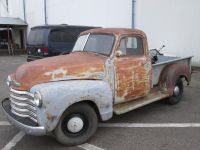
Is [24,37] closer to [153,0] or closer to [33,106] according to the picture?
[153,0]

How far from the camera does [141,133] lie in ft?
17.3

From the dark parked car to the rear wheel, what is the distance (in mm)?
5547

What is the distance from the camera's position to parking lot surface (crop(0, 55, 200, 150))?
4770 mm

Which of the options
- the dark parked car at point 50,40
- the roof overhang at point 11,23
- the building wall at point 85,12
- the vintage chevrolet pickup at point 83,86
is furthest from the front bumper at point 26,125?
the roof overhang at point 11,23

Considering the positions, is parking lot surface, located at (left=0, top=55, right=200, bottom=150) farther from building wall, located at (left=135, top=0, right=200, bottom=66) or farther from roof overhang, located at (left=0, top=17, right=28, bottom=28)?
roof overhang, located at (left=0, top=17, right=28, bottom=28)

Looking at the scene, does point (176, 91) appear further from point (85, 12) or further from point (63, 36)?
point (85, 12)

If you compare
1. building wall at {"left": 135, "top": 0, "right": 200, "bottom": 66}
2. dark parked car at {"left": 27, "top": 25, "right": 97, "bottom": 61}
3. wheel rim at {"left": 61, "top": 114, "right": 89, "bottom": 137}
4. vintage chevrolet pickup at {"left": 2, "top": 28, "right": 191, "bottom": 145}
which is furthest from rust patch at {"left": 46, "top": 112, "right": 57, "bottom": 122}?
building wall at {"left": 135, "top": 0, "right": 200, "bottom": 66}

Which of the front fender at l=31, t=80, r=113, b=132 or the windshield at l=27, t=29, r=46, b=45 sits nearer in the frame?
the front fender at l=31, t=80, r=113, b=132

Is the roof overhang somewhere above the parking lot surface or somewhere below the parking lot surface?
above

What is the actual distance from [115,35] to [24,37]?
2271 centimetres

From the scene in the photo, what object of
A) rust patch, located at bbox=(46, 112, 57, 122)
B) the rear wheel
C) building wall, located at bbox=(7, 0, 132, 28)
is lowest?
the rear wheel

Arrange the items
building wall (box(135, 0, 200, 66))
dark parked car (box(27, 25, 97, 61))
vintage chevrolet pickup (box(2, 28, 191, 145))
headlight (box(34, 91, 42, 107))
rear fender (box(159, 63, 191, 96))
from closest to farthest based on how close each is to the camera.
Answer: headlight (box(34, 91, 42, 107)) < vintage chevrolet pickup (box(2, 28, 191, 145)) < rear fender (box(159, 63, 191, 96)) < building wall (box(135, 0, 200, 66)) < dark parked car (box(27, 25, 97, 61))

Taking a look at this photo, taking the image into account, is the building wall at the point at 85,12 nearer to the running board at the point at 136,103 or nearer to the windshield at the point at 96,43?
the running board at the point at 136,103

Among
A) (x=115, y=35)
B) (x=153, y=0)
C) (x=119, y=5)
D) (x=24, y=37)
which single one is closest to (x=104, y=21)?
(x=119, y=5)
